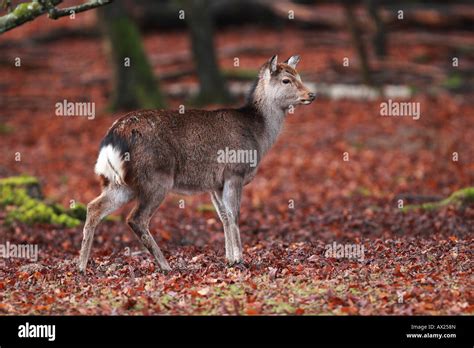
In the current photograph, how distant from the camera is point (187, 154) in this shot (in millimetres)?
10156

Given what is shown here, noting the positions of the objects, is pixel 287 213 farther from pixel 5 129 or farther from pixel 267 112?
pixel 5 129

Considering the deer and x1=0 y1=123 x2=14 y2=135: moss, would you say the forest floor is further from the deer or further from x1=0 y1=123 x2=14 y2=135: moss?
the deer

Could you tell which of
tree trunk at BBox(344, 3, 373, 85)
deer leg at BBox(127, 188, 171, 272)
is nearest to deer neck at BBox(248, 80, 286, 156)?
deer leg at BBox(127, 188, 171, 272)

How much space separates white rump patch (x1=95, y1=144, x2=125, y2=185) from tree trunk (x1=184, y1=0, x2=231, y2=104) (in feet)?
42.8

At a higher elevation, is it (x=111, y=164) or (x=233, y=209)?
(x=111, y=164)

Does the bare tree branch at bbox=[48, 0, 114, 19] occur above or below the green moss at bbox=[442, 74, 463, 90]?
below

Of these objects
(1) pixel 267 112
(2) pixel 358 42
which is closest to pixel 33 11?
(1) pixel 267 112

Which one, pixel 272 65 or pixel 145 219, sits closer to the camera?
pixel 145 219

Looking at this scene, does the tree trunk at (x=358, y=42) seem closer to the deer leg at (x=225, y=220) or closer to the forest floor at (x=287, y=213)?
the forest floor at (x=287, y=213)

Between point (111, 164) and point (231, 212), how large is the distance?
5.39ft

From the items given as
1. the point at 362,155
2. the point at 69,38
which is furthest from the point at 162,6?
the point at 362,155

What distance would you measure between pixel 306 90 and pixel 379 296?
367 centimetres

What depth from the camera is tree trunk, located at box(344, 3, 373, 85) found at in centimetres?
2211

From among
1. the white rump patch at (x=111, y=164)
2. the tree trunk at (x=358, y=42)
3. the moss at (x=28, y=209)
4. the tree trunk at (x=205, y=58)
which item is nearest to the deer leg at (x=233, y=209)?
→ the white rump patch at (x=111, y=164)
